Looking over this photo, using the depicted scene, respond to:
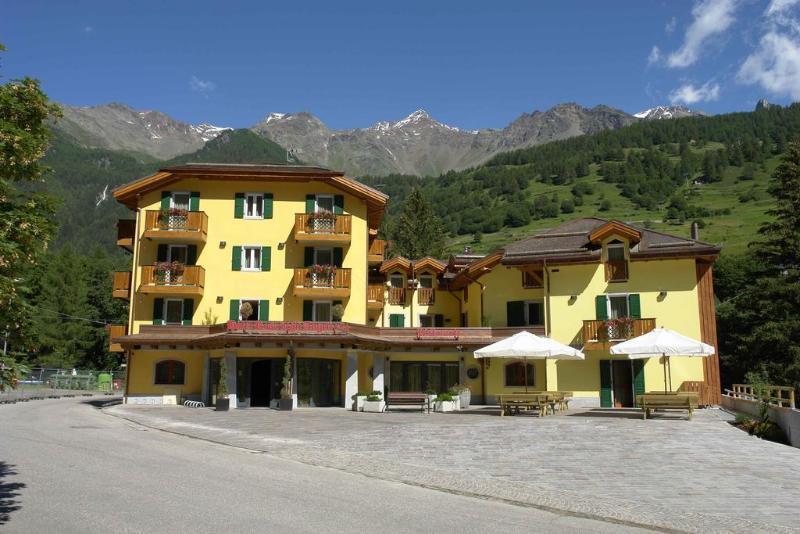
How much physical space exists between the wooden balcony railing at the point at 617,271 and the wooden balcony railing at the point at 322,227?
519 inches

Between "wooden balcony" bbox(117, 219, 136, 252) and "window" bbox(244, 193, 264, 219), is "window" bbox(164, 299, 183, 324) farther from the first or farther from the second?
"window" bbox(244, 193, 264, 219)

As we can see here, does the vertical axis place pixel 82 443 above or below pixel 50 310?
below

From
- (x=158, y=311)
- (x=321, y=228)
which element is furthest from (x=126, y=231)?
(x=321, y=228)

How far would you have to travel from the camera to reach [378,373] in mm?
33250

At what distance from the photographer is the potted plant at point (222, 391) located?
29.3m

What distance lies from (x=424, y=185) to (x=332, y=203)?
138m

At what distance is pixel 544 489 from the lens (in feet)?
38.7

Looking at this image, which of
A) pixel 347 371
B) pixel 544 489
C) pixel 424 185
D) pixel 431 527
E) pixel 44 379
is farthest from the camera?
pixel 424 185

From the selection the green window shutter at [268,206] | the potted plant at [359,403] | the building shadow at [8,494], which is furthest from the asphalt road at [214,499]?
the green window shutter at [268,206]

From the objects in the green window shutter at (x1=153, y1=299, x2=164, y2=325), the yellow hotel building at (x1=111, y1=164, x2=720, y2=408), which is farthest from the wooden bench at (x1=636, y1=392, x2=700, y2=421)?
the green window shutter at (x1=153, y1=299, x2=164, y2=325)

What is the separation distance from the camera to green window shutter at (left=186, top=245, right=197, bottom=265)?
115ft

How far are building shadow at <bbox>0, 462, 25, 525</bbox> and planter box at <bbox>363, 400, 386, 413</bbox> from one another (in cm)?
1756

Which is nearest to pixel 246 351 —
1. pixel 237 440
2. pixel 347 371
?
pixel 347 371

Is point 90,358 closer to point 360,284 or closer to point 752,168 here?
point 360,284
